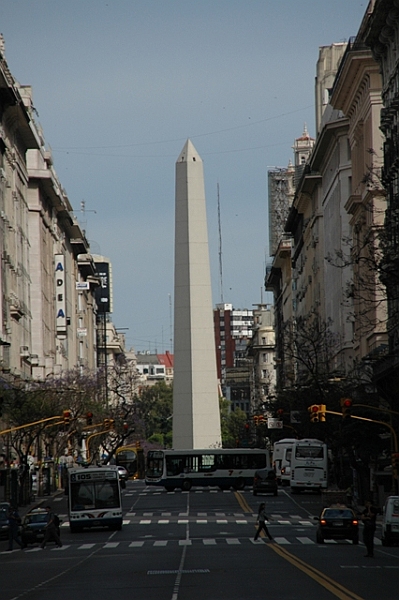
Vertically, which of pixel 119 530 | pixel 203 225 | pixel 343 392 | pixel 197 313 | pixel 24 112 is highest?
pixel 24 112

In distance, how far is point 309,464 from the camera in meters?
88.9

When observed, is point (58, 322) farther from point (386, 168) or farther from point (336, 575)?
point (336, 575)

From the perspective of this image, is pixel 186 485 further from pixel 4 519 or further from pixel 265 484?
pixel 4 519

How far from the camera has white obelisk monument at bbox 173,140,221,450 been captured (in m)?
107

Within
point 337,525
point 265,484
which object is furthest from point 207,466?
point 337,525

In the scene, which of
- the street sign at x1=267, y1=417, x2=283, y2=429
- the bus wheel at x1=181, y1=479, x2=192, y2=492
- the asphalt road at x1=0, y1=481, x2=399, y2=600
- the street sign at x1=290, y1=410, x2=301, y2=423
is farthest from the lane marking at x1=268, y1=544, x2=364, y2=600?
the street sign at x1=267, y1=417, x2=283, y2=429

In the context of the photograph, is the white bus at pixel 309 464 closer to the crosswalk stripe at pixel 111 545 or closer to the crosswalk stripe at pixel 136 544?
the crosswalk stripe at pixel 111 545

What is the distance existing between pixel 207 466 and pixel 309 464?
950 cm

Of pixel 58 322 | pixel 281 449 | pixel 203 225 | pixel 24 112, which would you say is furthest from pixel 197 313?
pixel 58 322

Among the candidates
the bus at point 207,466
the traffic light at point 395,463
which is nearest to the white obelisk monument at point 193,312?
the bus at point 207,466

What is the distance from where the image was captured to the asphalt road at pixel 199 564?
88.0 feet

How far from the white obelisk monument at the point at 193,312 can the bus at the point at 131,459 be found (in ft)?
74.1

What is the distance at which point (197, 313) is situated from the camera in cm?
10744

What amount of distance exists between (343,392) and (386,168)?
69.7 ft
